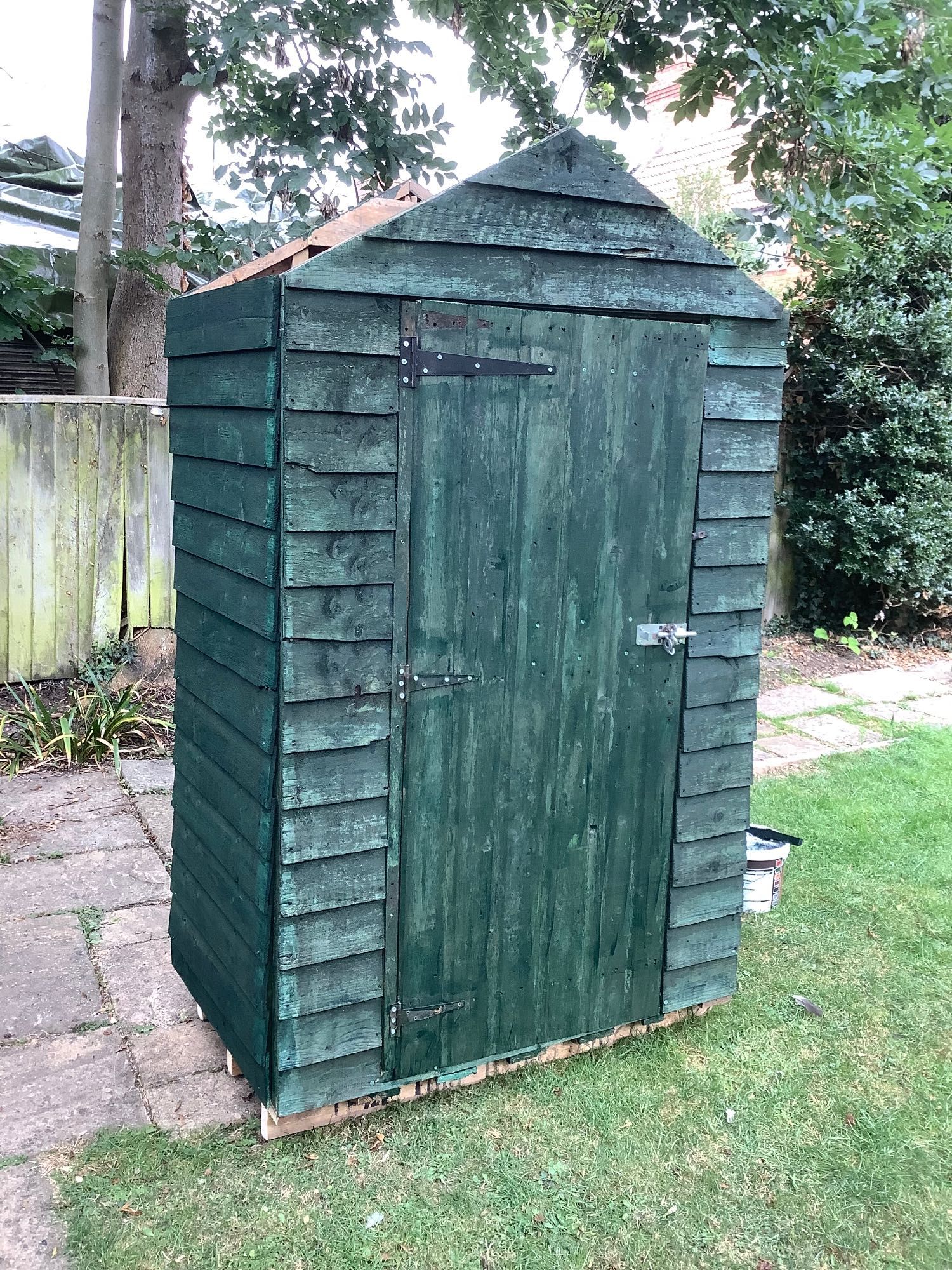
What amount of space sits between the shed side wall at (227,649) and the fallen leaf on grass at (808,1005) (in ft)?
6.07

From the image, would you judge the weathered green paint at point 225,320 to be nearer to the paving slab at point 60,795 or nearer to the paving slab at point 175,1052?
the paving slab at point 175,1052

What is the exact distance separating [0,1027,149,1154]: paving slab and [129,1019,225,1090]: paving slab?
0.05 m

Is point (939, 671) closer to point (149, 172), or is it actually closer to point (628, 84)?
point (628, 84)

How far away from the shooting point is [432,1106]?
112 inches

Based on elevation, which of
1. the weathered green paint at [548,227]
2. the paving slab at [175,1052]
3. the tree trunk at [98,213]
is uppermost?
the tree trunk at [98,213]

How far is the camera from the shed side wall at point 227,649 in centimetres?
242

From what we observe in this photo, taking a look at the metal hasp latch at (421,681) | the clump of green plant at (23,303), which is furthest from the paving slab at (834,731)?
the clump of green plant at (23,303)

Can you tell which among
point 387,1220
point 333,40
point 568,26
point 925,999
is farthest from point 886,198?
point 387,1220

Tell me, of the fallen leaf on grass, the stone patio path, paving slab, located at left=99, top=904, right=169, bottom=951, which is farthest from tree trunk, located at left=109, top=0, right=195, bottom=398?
the fallen leaf on grass

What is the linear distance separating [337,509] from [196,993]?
165 cm

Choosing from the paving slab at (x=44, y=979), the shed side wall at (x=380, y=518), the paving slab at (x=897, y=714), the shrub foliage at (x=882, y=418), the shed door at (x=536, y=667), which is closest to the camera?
the shed side wall at (x=380, y=518)

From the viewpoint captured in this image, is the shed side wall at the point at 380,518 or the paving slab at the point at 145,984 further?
the paving slab at the point at 145,984

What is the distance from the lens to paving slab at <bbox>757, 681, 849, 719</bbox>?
6910 millimetres

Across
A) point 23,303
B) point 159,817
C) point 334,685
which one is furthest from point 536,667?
point 23,303
